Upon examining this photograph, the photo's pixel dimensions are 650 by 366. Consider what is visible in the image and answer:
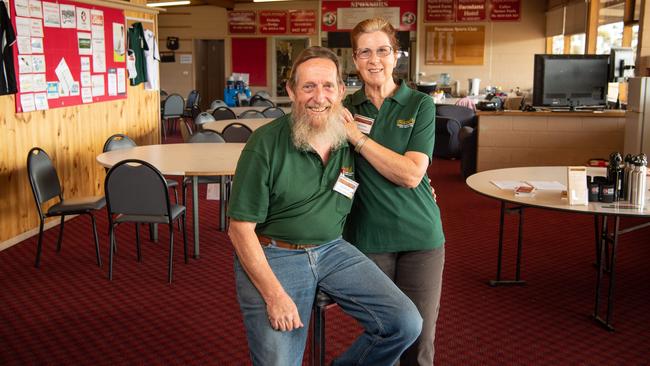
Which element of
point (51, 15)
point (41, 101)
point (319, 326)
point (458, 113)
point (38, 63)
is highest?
point (51, 15)

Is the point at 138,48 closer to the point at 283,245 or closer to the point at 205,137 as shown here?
the point at 205,137

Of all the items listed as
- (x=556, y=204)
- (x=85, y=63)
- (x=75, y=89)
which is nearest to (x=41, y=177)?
(x=75, y=89)

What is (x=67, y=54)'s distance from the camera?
249 inches

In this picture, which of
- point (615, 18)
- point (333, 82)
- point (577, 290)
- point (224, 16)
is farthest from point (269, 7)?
point (333, 82)

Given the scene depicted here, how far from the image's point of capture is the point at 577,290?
454 cm

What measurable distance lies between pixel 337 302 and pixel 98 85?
537 centimetres

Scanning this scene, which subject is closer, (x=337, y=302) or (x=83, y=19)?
(x=337, y=302)

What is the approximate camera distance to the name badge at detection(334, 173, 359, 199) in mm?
2301

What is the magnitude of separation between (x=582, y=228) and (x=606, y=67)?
2.15 meters

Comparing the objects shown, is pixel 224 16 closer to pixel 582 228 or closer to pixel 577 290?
pixel 582 228

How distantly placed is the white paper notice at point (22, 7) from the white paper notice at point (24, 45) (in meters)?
0.19

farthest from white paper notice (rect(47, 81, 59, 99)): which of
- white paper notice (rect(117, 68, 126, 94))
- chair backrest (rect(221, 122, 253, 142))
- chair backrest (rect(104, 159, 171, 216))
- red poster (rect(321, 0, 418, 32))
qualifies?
red poster (rect(321, 0, 418, 32))

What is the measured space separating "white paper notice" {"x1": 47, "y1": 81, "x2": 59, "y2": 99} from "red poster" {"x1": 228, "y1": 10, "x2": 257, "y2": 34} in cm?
1088

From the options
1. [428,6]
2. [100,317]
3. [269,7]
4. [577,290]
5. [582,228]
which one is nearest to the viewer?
[100,317]
